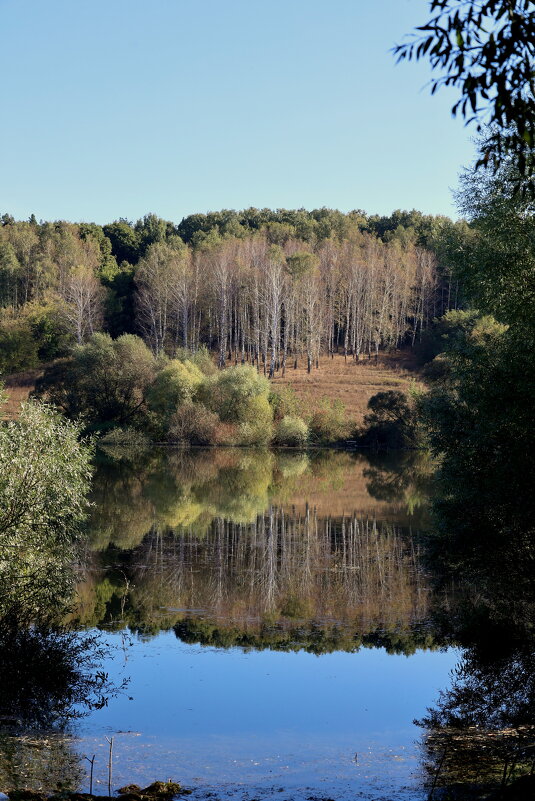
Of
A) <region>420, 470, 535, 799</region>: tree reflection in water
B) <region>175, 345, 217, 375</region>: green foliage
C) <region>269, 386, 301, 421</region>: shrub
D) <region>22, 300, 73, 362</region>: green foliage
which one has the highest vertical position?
<region>22, 300, 73, 362</region>: green foliage

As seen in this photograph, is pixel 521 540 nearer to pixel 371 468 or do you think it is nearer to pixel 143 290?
pixel 371 468

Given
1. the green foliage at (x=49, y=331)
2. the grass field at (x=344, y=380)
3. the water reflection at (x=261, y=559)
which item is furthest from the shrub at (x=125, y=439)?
the green foliage at (x=49, y=331)

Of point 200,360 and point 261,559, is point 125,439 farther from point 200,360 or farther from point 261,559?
point 261,559

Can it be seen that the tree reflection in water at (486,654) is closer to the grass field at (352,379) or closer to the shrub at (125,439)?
the shrub at (125,439)

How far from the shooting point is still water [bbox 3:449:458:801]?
9.91 metres

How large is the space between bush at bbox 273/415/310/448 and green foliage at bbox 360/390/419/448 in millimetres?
4829

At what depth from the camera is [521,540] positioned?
14469mm

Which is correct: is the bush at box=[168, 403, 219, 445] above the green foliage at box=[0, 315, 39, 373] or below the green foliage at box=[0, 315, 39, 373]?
below

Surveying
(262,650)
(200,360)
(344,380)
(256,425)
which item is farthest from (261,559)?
(344,380)

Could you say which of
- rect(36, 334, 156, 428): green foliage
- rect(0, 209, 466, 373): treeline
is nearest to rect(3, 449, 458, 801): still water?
rect(36, 334, 156, 428): green foliage

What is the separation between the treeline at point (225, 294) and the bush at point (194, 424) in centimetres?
1716

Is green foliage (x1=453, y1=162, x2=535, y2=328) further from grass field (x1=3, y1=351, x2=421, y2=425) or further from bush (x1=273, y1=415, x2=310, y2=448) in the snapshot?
grass field (x1=3, y1=351, x2=421, y2=425)

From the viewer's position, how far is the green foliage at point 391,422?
62.6 metres

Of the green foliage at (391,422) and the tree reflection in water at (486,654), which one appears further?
the green foliage at (391,422)
